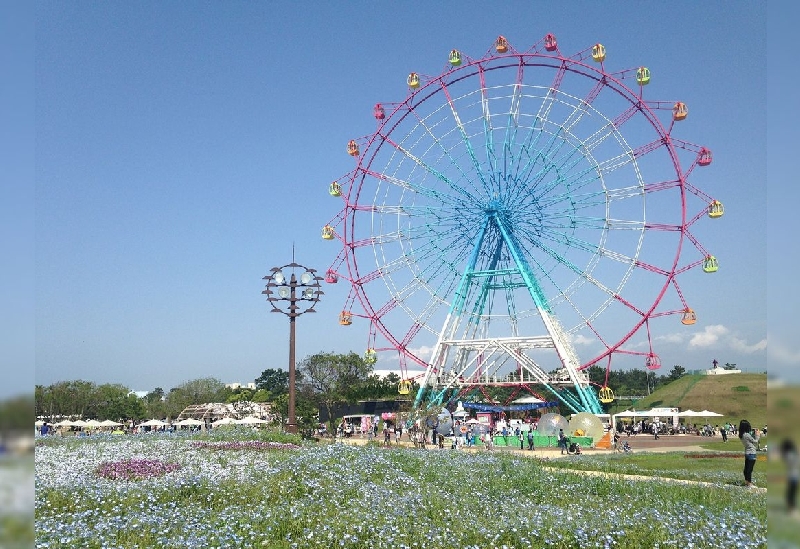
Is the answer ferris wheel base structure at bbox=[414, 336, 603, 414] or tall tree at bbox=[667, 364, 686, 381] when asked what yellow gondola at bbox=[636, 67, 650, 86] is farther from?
tall tree at bbox=[667, 364, 686, 381]

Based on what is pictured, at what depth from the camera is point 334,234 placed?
150ft

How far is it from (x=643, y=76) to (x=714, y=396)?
49392 mm

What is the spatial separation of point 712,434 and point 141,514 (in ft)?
152

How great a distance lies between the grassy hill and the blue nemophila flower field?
5662 cm

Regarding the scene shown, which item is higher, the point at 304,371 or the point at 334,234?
the point at 334,234

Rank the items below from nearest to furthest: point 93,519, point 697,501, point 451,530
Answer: point 451,530, point 93,519, point 697,501

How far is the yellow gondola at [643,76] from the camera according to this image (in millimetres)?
38906

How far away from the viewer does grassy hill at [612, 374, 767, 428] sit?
229 feet

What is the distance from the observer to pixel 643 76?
39.0m

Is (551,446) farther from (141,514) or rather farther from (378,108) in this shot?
(141,514)
